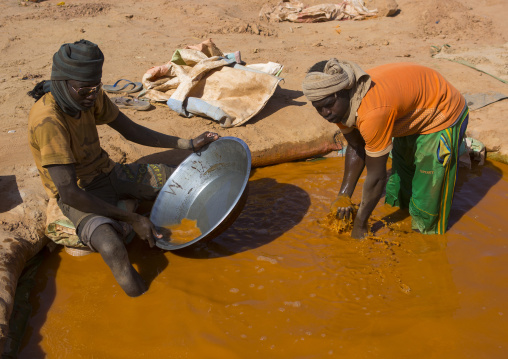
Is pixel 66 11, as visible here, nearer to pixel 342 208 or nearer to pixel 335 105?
pixel 342 208

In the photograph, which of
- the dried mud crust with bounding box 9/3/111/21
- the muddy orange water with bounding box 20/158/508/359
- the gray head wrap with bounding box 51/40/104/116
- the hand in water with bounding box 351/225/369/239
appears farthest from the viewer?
the dried mud crust with bounding box 9/3/111/21

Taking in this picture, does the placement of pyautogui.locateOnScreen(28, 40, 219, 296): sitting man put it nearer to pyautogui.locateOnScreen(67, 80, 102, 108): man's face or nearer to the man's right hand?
pyautogui.locateOnScreen(67, 80, 102, 108): man's face

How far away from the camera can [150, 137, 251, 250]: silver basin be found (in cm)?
320

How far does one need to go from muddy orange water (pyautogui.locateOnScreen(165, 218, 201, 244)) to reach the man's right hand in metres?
0.99

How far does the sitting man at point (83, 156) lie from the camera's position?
97.5 inches

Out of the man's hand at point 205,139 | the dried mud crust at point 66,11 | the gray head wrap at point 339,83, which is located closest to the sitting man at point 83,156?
the man's hand at point 205,139

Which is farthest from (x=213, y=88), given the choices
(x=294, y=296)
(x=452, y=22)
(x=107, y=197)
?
(x=452, y=22)

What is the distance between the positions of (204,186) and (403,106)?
1582mm

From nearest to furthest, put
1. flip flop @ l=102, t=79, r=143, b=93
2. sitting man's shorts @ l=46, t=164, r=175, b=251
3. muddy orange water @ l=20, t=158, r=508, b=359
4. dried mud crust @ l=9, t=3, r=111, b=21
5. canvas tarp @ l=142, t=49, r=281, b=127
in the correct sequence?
muddy orange water @ l=20, t=158, r=508, b=359
sitting man's shorts @ l=46, t=164, r=175, b=251
canvas tarp @ l=142, t=49, r=281, b=127
flip flop @ l=102, t=79, r=143, b=93
dried mud crust @ l=9, t=3, r=111, b=21

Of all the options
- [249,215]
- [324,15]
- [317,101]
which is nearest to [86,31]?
[324,15]

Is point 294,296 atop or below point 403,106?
below

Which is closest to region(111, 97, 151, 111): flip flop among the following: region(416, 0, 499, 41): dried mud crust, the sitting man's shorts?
the sitting man's shorts

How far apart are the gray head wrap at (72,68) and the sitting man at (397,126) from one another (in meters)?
1.21

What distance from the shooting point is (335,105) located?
245 centimetres
